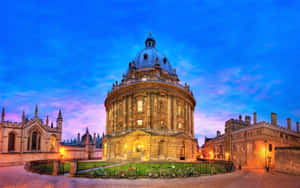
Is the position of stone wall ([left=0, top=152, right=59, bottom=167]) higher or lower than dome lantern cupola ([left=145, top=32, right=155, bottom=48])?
lower

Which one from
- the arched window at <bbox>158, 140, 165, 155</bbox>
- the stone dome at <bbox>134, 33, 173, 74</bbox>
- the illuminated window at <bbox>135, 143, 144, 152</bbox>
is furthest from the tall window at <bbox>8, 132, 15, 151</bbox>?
the stone dome at <bbox>134, 33, 173, 74</bbox>

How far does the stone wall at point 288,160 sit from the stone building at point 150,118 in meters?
20.2

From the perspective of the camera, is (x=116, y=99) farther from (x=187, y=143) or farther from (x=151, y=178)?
(x=151, y=178)

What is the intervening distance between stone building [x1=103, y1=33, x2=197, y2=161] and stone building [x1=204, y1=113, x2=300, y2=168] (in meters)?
12.5

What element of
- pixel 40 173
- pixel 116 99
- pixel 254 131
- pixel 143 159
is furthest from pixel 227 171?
pixel 116 99

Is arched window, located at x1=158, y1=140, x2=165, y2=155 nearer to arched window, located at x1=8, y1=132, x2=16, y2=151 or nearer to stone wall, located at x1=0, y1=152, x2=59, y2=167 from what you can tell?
stone wall, located at x1=0, y1=152, x2=59, y2=167

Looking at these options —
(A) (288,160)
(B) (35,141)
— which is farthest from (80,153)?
(A) (288,160)

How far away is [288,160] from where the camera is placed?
36.0m

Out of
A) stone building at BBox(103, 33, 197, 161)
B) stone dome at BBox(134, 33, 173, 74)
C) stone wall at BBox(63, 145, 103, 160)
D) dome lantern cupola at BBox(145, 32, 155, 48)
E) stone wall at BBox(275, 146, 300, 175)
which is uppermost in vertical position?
dome lantern cupola at BBox(145, 32, 155, 48)

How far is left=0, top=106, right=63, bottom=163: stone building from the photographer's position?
168 ft

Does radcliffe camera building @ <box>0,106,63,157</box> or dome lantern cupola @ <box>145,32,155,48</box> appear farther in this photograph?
dome lantern cupola @ <box>145,32,155,48</box>

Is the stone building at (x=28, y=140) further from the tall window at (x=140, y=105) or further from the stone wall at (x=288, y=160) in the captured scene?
the stone wall at (x=288, y=160)

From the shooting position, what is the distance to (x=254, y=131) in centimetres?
5328

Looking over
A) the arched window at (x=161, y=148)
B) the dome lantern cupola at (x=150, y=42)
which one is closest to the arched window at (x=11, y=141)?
the arched window at (x=161, y=148)
